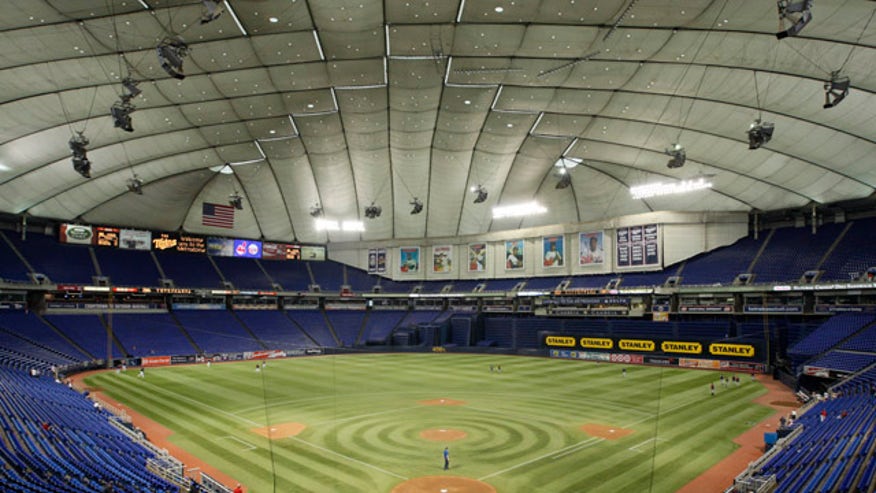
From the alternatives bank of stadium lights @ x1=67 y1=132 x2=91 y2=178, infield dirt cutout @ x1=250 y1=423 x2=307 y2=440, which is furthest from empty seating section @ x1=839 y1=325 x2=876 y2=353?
bank of stadium lights @ x1=67 y1=132 x2=91 y2=178

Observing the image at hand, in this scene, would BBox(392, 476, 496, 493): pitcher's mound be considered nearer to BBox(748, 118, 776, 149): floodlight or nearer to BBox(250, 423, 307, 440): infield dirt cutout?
BBox(250, 423, 307, 440): infield dirt cutout

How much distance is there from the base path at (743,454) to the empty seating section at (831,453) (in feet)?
5.57

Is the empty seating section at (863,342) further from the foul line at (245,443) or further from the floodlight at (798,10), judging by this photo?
the foul line at (245,443)

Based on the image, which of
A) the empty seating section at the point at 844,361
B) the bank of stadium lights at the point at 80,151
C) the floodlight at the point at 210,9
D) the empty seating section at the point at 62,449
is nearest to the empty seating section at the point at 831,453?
the empty seating section at the point at 844,361

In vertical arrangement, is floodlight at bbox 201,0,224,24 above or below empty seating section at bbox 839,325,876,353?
above


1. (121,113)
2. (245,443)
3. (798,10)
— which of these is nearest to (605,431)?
(245,443)

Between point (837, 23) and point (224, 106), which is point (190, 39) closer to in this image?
point (224, 106)

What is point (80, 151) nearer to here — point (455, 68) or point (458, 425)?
point (455, 68)

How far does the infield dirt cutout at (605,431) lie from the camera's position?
2708cm

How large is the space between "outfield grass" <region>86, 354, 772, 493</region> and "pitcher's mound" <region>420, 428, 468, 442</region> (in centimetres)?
63

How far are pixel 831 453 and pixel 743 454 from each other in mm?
6867

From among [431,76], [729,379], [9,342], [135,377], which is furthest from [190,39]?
[729,379]

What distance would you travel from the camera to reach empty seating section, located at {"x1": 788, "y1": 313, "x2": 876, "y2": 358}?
145 feet

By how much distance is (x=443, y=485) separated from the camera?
66.1ft
